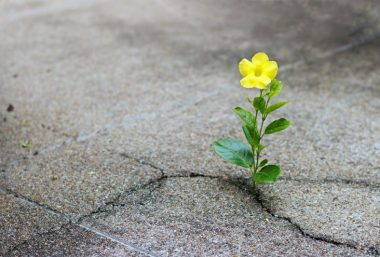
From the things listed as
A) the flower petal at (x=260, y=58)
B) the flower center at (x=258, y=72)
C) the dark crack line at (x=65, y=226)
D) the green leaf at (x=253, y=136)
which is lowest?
the dark crack line at (x=65, y=226)

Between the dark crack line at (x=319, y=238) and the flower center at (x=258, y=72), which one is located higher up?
the flower center at (x=258, y=72)

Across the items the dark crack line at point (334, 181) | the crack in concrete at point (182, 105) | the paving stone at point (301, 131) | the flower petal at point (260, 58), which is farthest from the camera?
the crack in concrete at point (182, 105)

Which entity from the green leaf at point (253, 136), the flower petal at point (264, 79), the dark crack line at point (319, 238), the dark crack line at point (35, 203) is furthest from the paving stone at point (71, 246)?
the flower petal at point (264, 79)

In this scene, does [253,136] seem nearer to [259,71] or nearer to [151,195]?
[259,71]

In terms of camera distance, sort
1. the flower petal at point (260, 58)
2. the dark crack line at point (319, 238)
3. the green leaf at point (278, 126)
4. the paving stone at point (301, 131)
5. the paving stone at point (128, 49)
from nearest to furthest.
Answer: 1. the dark crack line at point (319, 238)
2. the flower petal at point (260, 58)
3. the green leaf at point (278, 126)
4. the paving stone at point (301, 131)
5. the paving stone at point (128, 49)

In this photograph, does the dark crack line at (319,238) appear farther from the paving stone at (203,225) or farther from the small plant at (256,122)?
the small plant at (256,122)

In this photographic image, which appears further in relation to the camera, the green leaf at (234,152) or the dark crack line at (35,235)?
the green leaf at (234,152)

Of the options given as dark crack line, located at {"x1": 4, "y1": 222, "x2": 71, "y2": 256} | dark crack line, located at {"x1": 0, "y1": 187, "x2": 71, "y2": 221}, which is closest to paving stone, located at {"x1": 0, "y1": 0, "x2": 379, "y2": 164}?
dark crack line, located at {"x1": 0, "y1": 187, "x2": 71, "y2": 221}
